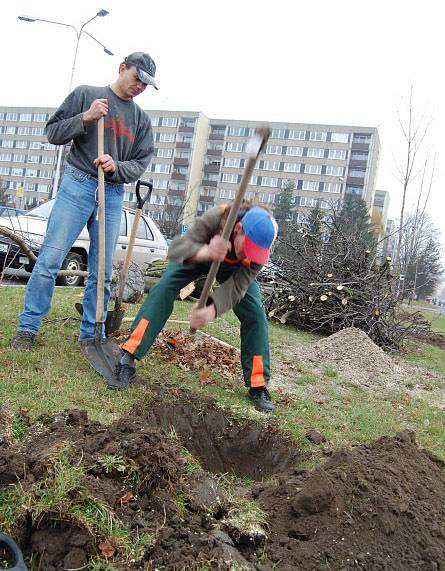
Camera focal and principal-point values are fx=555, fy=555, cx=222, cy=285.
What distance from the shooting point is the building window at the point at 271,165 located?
3270 inches

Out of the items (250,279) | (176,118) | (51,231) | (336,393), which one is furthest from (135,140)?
(176,118)

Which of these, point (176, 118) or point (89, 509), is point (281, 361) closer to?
point (89, 509)

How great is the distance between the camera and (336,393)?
5258 millimetres

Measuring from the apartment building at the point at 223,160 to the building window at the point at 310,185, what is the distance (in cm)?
15

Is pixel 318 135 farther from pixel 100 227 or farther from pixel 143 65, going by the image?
pixel 100 227

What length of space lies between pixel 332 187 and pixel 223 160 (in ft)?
56.7

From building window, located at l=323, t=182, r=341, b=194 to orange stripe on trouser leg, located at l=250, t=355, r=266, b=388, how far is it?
78.3m

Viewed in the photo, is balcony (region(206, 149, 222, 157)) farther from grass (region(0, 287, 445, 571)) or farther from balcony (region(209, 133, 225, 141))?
grass (region(0, 287, 445, 571))

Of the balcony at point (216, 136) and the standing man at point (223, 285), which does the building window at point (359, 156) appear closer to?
the balcony at point (216, 136)

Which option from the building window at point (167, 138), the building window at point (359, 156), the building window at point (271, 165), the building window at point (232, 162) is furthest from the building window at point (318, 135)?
the building window at point (167, 138)

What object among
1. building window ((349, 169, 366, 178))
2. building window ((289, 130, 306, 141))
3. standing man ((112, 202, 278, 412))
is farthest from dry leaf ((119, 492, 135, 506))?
building window ((289, 130, 306, 141))

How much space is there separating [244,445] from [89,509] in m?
1.97

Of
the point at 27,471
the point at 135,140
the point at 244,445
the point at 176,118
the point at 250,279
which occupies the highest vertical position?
the point at 176,118

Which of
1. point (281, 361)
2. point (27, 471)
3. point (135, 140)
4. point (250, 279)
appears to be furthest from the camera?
point (281, 361)
